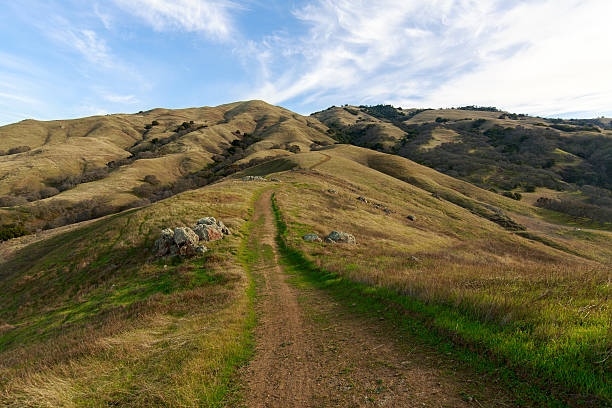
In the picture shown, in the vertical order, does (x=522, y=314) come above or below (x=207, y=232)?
above

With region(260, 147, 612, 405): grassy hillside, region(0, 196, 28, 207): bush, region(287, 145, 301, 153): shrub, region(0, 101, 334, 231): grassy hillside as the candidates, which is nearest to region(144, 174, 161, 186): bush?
region(0, 101, 334, 231): grassy hillside

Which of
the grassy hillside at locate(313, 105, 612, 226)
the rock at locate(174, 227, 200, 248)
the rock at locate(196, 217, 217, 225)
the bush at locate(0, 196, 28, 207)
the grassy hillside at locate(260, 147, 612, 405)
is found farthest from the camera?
the grassy hillside at locate(313, 105, 612, 226)

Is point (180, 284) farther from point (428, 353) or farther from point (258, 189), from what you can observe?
point (258, 189)

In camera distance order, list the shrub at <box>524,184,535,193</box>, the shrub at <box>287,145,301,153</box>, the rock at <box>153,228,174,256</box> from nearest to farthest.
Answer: the rock at <box>153,228,174,256</box>, the shrub at <box>524,184,535,193</box>, the shrub at <box>287,145,301,153</box>

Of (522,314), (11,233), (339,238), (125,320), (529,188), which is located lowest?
(11,233)

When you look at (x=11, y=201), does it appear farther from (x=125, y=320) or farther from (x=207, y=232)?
(x=125, y=320)

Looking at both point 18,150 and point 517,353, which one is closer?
point 517,353

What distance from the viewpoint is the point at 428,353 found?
6.50 meters

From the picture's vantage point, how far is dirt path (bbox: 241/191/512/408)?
5.05 metres

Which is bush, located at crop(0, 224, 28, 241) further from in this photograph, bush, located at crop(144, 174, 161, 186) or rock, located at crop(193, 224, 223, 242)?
rock, located at crop(193, 224, 223, 242)

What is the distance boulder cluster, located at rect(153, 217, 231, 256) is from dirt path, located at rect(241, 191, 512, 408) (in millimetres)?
11534

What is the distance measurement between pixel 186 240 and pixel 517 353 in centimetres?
2024

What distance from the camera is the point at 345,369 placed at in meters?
6.47

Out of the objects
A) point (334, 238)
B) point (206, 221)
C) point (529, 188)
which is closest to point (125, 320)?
point (206, 221)
